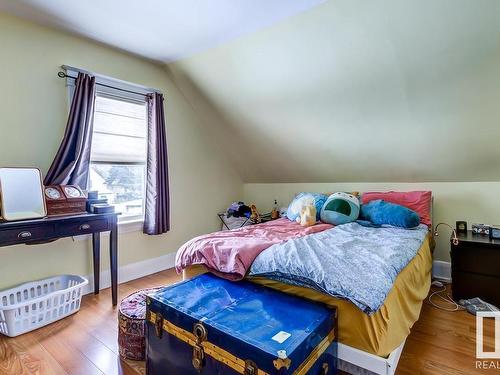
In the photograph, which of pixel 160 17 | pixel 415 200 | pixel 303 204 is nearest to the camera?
pixel 160 17

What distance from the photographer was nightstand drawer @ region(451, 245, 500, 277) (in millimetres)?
2216

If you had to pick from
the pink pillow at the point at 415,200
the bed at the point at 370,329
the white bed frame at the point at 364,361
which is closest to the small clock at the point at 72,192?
the bed at the point at 370,329

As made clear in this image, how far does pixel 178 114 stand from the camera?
3.33 meters

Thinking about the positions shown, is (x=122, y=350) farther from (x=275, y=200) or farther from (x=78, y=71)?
(x=275, y=200)

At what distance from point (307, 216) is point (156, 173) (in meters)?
1.61

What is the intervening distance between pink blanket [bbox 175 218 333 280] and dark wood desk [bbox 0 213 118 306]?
69 cm

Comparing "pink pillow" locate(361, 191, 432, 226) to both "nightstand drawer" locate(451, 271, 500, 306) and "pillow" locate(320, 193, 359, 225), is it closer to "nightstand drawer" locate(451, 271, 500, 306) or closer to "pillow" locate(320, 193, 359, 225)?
"pillow" locate(320, 193, 359, 225)

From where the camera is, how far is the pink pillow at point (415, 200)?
2732mm

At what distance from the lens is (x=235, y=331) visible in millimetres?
1171

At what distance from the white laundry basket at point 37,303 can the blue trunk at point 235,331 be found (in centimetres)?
104

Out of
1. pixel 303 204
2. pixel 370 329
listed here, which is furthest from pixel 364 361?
pixel 303 204

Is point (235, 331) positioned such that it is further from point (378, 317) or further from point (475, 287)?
point (475, 287)

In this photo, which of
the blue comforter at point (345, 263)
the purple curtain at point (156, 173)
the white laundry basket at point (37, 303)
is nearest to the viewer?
the blue comforter at point (345, 263)

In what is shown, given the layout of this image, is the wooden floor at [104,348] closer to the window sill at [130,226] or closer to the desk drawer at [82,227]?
the desk drawer at [82,227]
